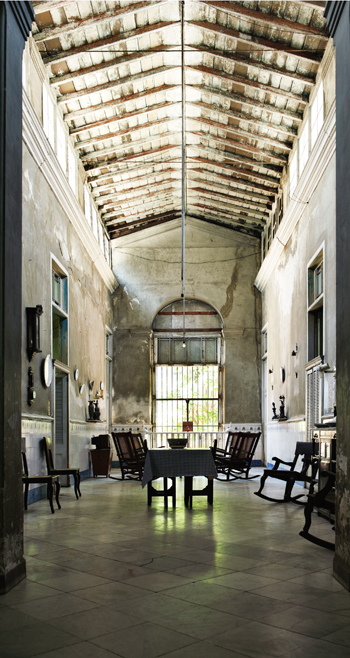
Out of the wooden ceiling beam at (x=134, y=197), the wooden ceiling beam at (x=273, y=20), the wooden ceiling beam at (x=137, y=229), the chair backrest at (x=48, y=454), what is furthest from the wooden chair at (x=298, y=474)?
the wooden ceiling beam at (x=137, y=229)

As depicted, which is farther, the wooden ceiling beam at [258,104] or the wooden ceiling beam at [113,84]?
the wooden ceiling beam at [258,104]

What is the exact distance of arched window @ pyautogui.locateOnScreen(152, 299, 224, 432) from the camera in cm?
1562

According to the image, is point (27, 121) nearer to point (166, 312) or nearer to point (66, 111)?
point (66, 111)

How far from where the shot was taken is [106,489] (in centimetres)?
962

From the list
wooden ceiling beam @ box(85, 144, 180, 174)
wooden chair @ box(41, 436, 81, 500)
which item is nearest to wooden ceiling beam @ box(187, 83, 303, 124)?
wooden ceiling beam @ box(85, 144, 180, 174)

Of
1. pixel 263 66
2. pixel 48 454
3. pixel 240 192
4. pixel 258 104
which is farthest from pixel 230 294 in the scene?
pixel 48 454

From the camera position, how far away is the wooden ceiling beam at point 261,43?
7.89m

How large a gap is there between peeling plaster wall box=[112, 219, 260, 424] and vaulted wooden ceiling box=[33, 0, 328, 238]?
1835mm

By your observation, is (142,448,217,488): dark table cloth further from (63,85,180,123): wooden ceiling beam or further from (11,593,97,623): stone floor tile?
(63,85,180,123): wooden ceiling beam

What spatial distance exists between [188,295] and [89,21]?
8.74m

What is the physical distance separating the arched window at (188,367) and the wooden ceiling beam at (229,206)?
2655 millimetres

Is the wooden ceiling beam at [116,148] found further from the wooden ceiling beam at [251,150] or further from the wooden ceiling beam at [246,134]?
the wooden ceiling beam at [246,134]

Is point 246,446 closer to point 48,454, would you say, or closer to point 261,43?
point 48,454

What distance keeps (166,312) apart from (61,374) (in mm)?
6263
